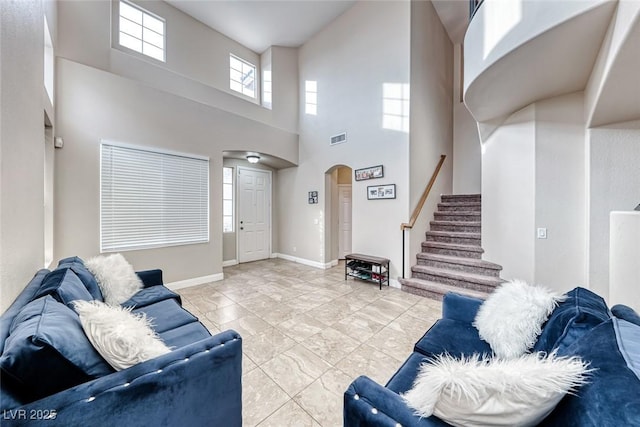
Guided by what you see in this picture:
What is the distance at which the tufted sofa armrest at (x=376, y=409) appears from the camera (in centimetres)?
79

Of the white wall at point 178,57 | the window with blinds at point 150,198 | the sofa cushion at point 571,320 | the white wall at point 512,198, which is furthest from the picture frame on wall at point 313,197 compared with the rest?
the sofa cushion at point 571,320

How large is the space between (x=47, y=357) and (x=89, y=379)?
6.8 inches

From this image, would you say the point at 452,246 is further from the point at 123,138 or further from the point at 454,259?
the point at 123,138

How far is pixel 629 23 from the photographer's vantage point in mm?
1510

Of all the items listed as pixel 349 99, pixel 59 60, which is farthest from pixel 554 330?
pixel 59 60

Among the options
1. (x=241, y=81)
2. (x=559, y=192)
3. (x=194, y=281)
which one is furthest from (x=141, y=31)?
(x=559, y=192)

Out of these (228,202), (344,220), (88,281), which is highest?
(228,202)

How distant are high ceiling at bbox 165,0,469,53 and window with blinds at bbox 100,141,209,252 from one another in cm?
281

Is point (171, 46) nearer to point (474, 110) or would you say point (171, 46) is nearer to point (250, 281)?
point (250, 281)

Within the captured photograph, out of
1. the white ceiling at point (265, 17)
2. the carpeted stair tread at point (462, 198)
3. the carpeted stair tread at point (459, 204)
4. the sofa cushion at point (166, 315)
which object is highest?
the white ceiling at point (265, 17)

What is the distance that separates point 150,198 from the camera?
363cm

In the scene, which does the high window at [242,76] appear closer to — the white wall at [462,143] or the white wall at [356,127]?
the white wall at [356,127]

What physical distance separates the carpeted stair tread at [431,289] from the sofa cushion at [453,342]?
6.14ft

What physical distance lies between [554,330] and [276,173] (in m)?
5.88
